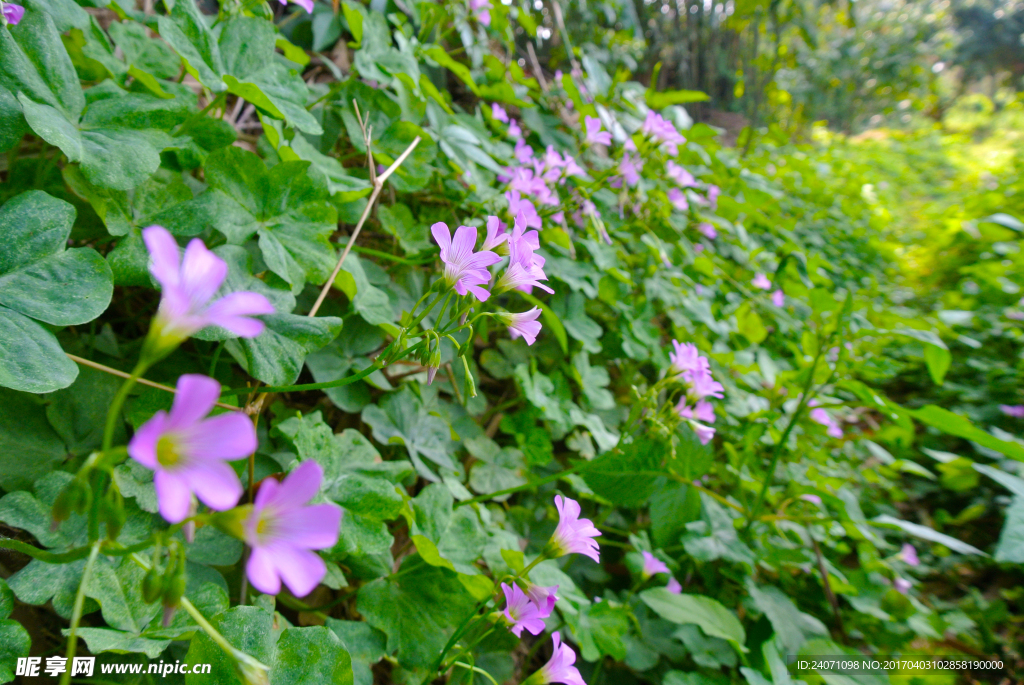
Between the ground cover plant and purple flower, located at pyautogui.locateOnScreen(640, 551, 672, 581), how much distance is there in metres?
0.04

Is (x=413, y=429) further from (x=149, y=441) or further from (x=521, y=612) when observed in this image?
(x=149, y=441)

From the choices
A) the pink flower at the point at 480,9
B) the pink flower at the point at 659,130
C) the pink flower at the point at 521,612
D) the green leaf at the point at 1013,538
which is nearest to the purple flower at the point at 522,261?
the pink flower at the point at 521,612

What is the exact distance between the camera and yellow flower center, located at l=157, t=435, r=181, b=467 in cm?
31

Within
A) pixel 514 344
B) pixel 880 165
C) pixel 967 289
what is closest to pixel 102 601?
pixel 514 344

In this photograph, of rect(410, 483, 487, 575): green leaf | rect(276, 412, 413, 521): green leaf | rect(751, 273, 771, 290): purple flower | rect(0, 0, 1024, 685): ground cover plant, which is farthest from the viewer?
rect(751, 273, 771, 290): purple flower

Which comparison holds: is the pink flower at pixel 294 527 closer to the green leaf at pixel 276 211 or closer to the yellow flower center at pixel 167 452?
the yellow flower center at pixel 167 452

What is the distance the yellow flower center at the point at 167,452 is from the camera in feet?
1.03

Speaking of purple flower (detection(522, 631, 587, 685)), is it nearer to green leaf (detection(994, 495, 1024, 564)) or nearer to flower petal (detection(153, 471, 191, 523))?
flower petal (detection(153, 471, 191, 523))

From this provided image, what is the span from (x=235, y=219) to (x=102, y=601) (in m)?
0.53

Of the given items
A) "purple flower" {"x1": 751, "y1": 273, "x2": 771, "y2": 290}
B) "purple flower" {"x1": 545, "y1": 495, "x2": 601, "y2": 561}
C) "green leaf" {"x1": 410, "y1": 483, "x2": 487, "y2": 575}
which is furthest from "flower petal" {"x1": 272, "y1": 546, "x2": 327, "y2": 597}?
"purple flower" {"x1": 751, "y1": 273, "x2": 771, "y2": 290}

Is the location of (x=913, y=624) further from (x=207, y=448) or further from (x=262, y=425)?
(x=207, y=448)

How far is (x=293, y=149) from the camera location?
1018 millimetres

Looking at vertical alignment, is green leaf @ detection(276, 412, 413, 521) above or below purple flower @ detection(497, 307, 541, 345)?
below

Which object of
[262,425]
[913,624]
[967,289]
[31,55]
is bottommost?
[913,624]
